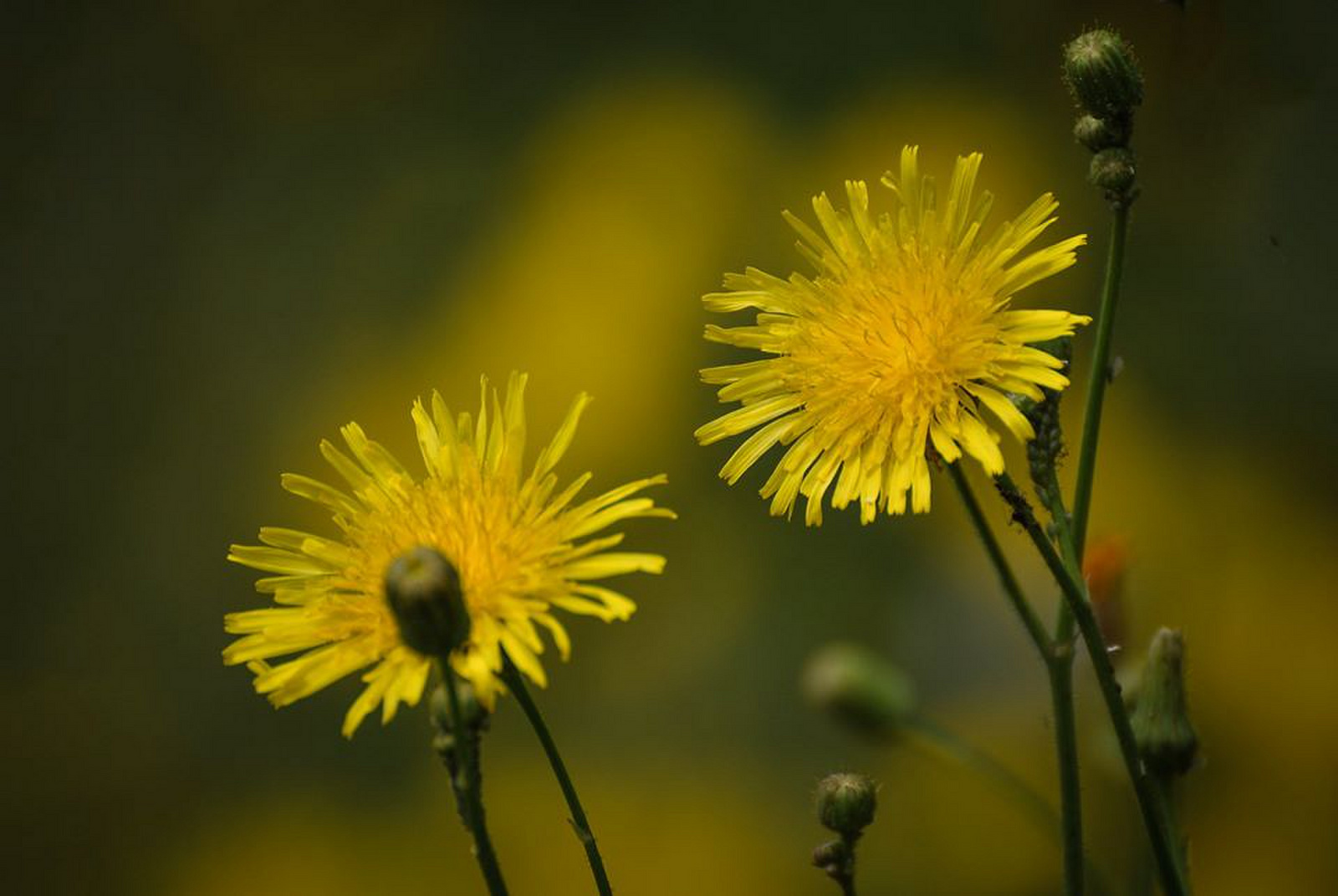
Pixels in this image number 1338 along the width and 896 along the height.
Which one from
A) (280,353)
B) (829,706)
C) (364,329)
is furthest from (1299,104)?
(280,353)

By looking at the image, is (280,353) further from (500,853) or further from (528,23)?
(500,853)

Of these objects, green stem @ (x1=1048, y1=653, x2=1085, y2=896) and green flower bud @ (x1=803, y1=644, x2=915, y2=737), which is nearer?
green stem @ (x1=1048, y1=653, x2=1085, y2=896)

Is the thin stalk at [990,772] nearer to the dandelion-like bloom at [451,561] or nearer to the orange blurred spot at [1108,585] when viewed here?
the orange blurred spot at [1108,585]

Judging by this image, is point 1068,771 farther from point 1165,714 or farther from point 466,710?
point 466,710

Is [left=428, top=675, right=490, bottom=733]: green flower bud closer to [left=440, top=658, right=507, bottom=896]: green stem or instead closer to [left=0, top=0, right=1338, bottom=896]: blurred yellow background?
[left=440, top=658, right=507, bottom=896]: green stem

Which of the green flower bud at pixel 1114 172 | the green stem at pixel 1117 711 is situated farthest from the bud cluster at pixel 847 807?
the green flower bud at pixel 1114 172

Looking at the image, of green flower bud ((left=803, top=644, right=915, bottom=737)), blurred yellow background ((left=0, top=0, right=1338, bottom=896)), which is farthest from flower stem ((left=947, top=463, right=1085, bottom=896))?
blurred yellow background ((left=0, top=0, right=1338, bottom=896))

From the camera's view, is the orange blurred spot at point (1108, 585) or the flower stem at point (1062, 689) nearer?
the flower stem at point (1062, 689)
